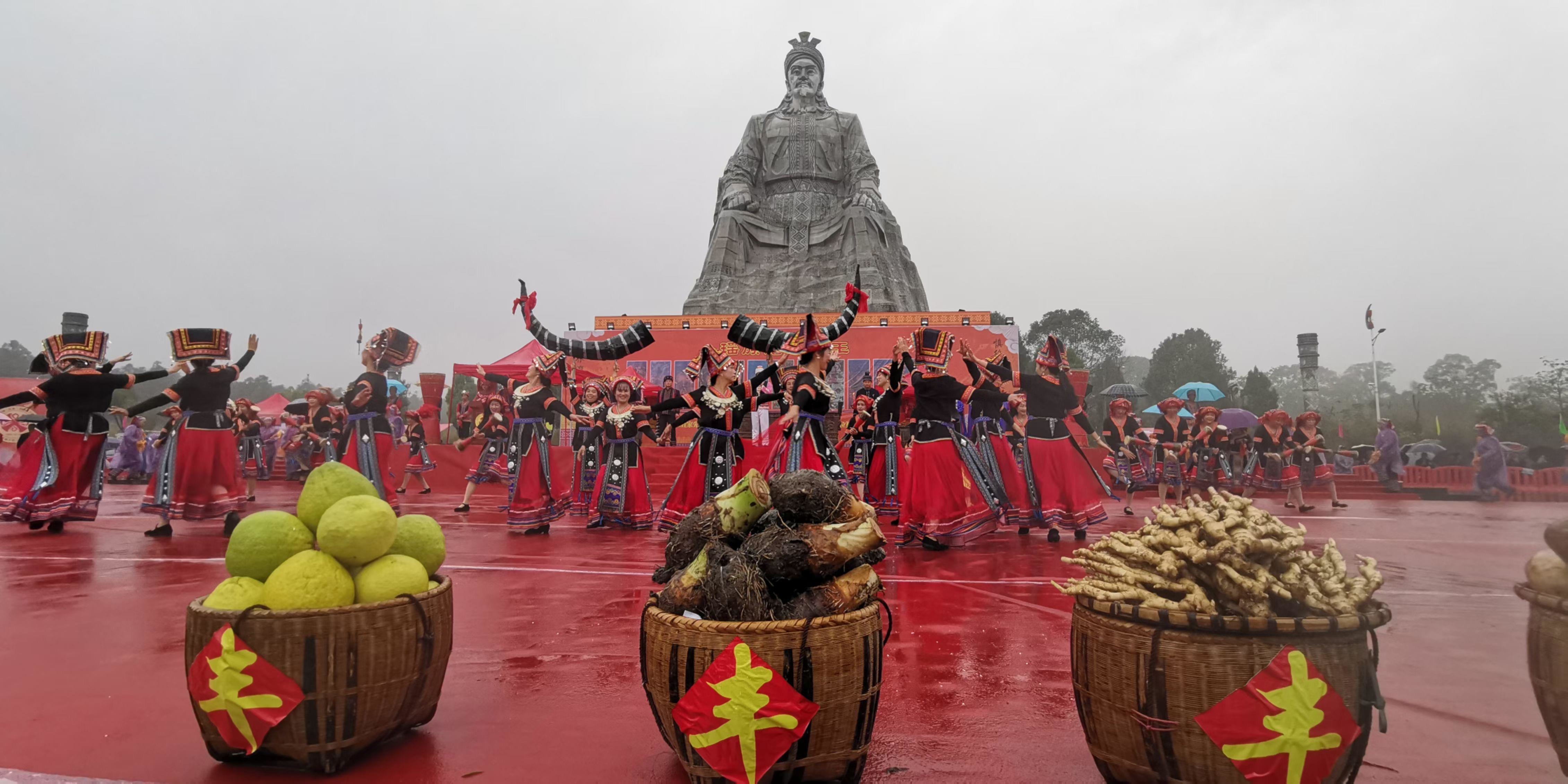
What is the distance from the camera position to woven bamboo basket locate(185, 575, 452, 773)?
2119mm

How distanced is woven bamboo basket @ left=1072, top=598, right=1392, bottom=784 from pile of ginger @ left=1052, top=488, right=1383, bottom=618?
59 mm

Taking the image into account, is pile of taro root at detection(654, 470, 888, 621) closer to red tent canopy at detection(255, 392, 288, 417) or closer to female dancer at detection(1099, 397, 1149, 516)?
female dancer at detection(1099, 397, 1149, 516)

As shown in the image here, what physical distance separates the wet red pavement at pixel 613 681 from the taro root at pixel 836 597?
1.71ft

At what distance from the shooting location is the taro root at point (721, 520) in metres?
2.38

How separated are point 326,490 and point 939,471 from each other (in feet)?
16.9

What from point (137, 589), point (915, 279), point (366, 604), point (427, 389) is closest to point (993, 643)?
point (366, 604)

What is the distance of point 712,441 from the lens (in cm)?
749

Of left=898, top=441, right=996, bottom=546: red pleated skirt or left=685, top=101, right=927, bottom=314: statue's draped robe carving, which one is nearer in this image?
left=898, top=441, right=996, bottom=546: red pleated skirt

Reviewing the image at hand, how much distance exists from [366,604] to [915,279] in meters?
22.5

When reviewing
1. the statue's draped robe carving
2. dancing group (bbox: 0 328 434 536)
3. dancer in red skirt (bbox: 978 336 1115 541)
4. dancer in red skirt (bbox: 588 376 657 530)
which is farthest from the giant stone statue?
dancing group (bbox: 0 328 434 536)

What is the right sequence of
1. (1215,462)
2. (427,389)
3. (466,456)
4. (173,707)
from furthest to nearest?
(427,389) → (466,456) → (1215,462) → (173,707)

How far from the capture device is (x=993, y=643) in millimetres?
A: 3596

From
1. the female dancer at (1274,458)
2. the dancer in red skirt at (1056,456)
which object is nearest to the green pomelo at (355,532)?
the dancer in red skirt at (1056,456)

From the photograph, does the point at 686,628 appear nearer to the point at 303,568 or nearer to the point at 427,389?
the point at 303,568
